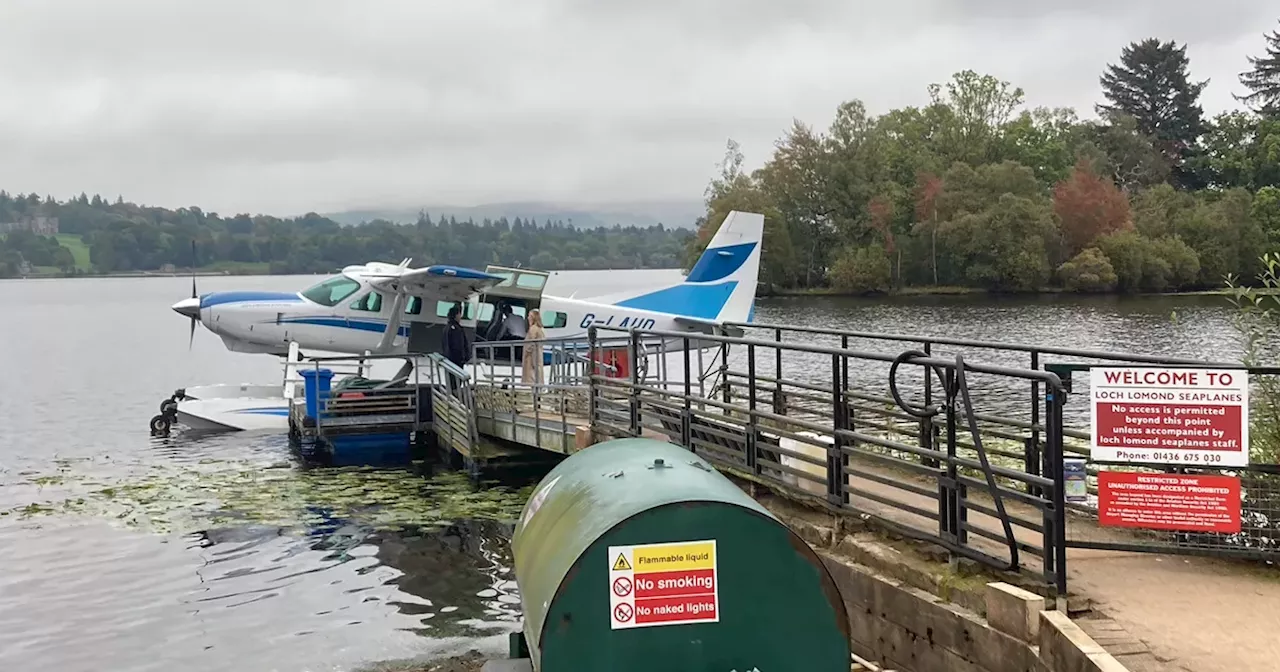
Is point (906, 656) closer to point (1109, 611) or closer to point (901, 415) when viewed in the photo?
point (1109, 611)

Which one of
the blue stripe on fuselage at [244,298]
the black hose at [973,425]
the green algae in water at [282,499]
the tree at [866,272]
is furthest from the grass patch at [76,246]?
the black hose at [973,425]

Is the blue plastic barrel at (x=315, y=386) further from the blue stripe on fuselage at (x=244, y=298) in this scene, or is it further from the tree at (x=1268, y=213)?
the tree at (x=1268, y=213)

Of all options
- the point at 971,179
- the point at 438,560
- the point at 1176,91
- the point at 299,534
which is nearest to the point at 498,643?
the point at 438,560

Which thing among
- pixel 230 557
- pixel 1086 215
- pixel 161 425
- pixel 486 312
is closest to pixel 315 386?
pixel 486 312

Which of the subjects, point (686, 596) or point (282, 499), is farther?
point (282, 499)

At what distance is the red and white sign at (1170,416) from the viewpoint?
18.0 feet

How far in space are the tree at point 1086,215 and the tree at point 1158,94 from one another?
3059 centimetres

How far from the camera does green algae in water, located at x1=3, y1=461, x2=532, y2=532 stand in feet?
44.2

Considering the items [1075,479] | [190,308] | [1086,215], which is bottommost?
[1075,479]

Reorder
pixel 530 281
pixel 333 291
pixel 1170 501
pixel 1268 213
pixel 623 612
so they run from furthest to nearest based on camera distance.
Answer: pixel 1268 213 → pixel 333 291 → pixel 530 281 → pixel 1170 501 → pixel 623 612

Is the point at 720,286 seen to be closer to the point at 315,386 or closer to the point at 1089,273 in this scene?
the point at 315,386

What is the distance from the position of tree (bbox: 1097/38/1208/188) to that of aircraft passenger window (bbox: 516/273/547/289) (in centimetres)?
8842

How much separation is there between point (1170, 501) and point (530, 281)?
1487cm

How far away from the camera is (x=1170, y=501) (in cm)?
567
